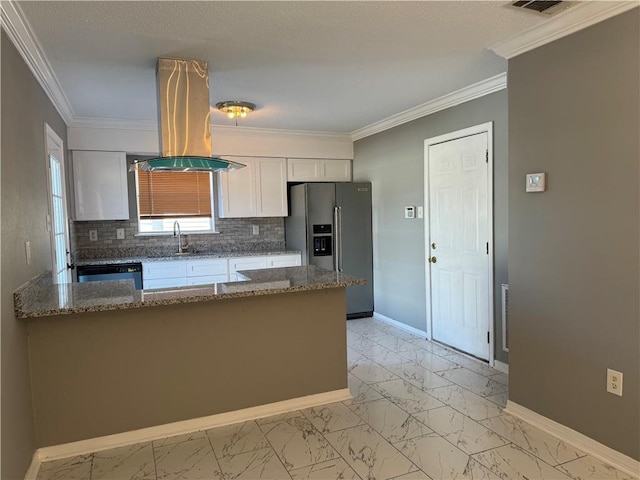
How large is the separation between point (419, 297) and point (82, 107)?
3.72 m

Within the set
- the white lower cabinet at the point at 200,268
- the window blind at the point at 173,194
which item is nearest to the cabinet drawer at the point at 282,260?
the white lower cabinet at the point at 200,268

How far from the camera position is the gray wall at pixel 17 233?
1.96 metres

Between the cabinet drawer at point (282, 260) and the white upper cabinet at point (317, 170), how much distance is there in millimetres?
970

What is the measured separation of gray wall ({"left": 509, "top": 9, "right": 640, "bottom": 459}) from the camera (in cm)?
217

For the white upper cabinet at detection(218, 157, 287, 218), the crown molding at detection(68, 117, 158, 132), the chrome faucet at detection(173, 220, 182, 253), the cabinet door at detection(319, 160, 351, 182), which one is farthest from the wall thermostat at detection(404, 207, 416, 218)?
the crown molding at detection(68, 117, 158, 132)

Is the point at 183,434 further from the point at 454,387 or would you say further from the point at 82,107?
the point at 82,107

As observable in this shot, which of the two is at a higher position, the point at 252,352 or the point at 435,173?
the point at 435,173

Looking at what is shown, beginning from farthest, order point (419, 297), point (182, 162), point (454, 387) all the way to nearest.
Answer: point (419, 297) → point (454, 387) → point (182, 162)

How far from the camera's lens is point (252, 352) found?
2.88m

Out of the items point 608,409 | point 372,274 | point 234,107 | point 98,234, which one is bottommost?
point 608,409

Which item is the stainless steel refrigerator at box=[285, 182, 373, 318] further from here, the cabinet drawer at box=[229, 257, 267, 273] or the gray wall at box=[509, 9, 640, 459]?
the gray wall at box=[509, 9, 640, 459]

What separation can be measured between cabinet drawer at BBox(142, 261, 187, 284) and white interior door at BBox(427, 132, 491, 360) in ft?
8.68

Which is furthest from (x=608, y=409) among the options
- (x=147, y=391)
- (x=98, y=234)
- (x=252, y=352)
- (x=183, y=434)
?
(x=98, y=234)

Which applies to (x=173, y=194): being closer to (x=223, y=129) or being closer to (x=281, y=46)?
(x=223, y=129)
